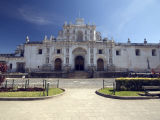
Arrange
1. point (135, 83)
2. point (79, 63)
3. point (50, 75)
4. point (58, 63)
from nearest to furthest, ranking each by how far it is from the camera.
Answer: point (135, 83) → point (50, 75) → point (58, 63) → point (79, 63)

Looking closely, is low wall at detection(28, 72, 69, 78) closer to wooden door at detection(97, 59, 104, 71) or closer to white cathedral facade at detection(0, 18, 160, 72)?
white cathedral facade at detection(0, 18, 160, 72)

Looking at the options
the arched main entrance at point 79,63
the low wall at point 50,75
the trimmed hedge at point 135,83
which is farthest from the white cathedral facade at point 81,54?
the trimmed hedge at point 135,83

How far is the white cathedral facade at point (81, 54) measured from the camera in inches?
1170

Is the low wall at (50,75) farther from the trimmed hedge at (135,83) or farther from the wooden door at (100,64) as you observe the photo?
the trimmed hedge at (135,83)

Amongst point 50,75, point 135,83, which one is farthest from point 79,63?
point 135,83

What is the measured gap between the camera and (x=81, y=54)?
3161 centimetres

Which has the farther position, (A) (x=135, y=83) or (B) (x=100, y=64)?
(B) (x=100, y=64)

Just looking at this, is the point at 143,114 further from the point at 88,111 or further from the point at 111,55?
the point at 111,55

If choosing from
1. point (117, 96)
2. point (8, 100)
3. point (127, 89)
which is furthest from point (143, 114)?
point (8, 100)

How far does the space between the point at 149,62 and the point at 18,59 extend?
140 ft

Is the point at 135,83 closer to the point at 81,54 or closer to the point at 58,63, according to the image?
Result: the point at 81,54

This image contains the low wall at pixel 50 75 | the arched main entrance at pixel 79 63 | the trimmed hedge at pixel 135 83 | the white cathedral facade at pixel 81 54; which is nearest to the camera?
the trimmed hedge at pixel 135 83

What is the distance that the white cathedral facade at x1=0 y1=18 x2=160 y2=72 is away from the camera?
97.5 feet

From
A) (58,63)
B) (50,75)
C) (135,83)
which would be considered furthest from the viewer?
(58,63)
